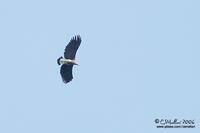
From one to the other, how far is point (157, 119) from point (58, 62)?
5.05m

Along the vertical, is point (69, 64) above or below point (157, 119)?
above

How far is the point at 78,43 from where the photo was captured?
662 inches

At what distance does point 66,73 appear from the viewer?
17234mm

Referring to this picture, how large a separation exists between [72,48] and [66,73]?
1.19 m

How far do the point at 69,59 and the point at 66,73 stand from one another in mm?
799

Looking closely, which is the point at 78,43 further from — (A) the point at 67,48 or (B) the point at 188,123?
(B) the point at 188,123

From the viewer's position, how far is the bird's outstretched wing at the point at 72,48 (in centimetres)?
1673

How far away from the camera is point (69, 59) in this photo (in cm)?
1673

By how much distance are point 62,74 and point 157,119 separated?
Result: 15.3ft

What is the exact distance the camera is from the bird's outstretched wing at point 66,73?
1698 cm

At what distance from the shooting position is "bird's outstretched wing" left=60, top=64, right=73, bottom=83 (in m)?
17.0

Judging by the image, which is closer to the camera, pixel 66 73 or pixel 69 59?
pixel 69 59

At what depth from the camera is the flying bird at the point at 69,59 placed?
1675 centimetres

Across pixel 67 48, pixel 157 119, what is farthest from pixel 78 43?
pixel 157 119
